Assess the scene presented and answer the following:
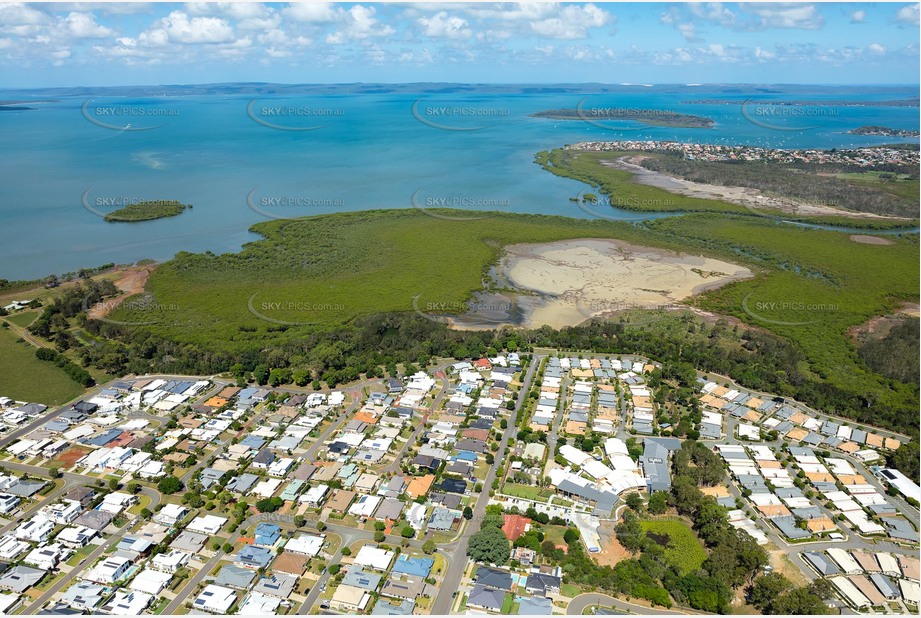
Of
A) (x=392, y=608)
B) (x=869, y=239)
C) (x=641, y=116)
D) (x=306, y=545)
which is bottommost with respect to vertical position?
(x=392, y=608)

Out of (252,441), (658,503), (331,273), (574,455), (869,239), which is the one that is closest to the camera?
(658,503)

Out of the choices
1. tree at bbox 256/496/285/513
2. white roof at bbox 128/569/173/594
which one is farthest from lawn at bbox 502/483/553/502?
white roof at bbox 128/569/173/594

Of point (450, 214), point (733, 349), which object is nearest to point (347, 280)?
point (450, 214)

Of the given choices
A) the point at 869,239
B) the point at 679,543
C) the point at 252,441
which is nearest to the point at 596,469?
the point at 679,543

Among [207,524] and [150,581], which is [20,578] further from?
Answer: [207,524]

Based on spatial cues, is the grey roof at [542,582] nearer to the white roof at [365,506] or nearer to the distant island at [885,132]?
the white roof at [365,506]

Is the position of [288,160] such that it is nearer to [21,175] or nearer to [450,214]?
[21,175]
